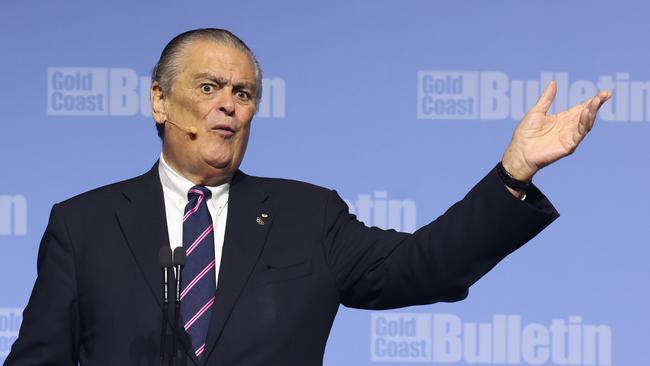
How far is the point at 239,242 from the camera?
6.63 ft

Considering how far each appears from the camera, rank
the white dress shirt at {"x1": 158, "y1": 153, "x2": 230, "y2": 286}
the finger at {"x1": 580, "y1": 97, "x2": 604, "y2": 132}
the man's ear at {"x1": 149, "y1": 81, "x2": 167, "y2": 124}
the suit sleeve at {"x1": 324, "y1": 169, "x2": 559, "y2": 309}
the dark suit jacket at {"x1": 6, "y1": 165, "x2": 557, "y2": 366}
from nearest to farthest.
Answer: the finger at {"x1": 580, "y1": 97, "x2": 604, "y2": 132} < the suit sleeve at {"x1": 324, "y1": 169, "x2": 559, "y2": 309} < the dark suit jacket at {"x1": 6, "y1": 165, "x2": 557, "y2": 366} < the white dress shirt at {"x1": 158, "y1": 153, "x2": 230, "y2": 286} < the man's ear at {"x1": 149, "y1": 81, "x2": 167, "y2": 124}

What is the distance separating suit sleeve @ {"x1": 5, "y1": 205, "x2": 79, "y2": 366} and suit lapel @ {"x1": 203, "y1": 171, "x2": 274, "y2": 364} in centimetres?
28

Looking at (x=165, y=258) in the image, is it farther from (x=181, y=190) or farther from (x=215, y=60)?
(x=215, y=60)

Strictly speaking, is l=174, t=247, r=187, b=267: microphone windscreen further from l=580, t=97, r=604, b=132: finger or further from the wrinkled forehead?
l=580, t=97, r=604, b=132: finger

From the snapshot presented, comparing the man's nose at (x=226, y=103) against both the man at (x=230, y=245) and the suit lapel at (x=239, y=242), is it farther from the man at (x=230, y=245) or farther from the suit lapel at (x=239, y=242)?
the suit lapel at (x=239, y=242)

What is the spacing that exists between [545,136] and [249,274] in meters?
0.61

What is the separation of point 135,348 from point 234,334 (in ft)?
0.59

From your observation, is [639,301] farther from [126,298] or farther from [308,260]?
[126,298]

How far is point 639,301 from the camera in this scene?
11.8ft

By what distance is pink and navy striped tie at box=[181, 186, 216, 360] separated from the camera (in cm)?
192

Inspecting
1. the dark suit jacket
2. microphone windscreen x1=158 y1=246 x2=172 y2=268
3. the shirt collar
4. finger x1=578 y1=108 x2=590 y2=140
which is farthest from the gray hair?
finger x1=578 y1=108 x2=590 y2=140

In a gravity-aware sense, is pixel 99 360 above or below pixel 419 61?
below

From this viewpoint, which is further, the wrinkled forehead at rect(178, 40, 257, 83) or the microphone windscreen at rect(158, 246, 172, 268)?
the wrinkled forehead at rect(178, 40, 257, 83)

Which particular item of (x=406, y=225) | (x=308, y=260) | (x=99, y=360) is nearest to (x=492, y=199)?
(x=308, y=260)
